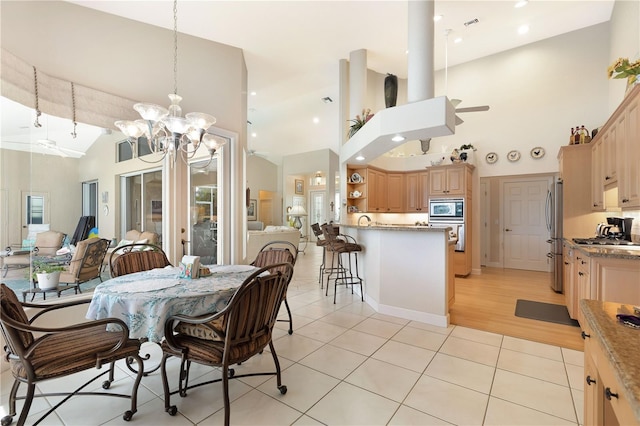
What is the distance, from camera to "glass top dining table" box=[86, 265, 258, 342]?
174cm

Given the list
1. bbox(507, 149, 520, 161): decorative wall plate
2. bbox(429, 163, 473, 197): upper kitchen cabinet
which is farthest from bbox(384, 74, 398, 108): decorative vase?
bbox(507, 149, 520, 161): decorative wall plate

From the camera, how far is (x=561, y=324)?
326 centimetres

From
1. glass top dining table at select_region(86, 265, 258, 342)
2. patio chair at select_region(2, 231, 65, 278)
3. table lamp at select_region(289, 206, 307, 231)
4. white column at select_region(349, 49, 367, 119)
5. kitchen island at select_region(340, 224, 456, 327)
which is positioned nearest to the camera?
glass top dining table at select_region(86, 265, 258, 342)

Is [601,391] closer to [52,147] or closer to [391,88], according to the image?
[52,147]

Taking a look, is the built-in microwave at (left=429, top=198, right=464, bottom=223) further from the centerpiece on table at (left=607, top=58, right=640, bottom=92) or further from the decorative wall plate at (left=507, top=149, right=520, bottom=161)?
the centerpiece on table at (left=607, top=58, right=640, bottom=92)

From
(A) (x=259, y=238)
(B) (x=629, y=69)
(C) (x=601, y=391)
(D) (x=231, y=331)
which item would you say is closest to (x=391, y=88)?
(B) (x=629, y=69)

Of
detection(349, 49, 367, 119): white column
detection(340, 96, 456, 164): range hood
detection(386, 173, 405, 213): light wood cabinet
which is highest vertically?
detection(349, 49, 367, 119): white column

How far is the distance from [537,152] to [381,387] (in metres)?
5.68

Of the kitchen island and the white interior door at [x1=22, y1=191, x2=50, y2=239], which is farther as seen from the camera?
the kitchen island

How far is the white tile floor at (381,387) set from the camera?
1771 millimetres

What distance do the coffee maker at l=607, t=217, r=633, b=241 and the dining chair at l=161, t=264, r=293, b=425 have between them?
419cm

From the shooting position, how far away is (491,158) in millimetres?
5980

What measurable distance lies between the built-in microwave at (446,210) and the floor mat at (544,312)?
1.99 m

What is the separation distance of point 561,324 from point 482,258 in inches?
153
